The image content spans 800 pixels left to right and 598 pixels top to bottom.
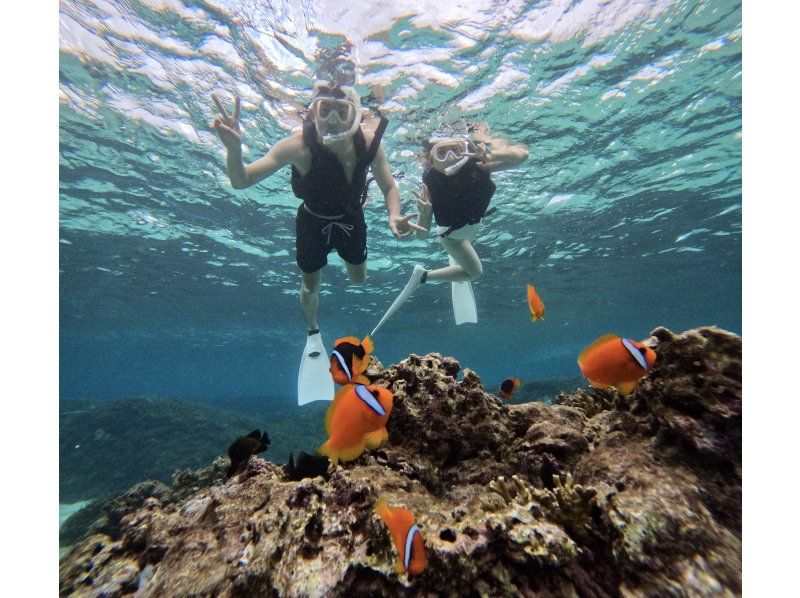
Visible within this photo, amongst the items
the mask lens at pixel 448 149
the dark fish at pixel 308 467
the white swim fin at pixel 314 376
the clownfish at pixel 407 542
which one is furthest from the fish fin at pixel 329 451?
the mask lens at pixel 448 149

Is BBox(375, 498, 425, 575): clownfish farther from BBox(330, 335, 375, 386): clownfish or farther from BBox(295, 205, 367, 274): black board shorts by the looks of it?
BBox(295, 205, 367, 274): black board shorts

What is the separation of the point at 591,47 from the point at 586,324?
138 feet

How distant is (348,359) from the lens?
3.43 metres

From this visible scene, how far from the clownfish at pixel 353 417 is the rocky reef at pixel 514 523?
315mm

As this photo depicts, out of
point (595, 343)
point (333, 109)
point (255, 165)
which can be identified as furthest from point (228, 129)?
point (595, 343)

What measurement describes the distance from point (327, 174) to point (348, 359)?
432 centimetres

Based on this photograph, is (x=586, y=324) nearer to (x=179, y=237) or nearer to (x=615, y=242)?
(x=615, y=242)

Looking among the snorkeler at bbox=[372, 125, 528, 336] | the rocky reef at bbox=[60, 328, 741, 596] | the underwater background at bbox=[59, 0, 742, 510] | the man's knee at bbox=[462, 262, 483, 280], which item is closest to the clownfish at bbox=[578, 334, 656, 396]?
the rocky reef at bbox=[60, 328, 741, 596]

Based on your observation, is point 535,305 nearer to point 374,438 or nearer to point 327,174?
point 374,438

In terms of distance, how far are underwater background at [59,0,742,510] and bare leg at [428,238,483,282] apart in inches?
155

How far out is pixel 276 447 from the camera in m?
15.8

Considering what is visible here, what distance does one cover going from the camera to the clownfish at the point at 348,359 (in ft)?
11.3

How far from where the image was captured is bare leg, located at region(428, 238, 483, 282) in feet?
26.3

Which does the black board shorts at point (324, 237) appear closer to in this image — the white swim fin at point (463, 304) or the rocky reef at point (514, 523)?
the white swim fin at point (463, 304)
